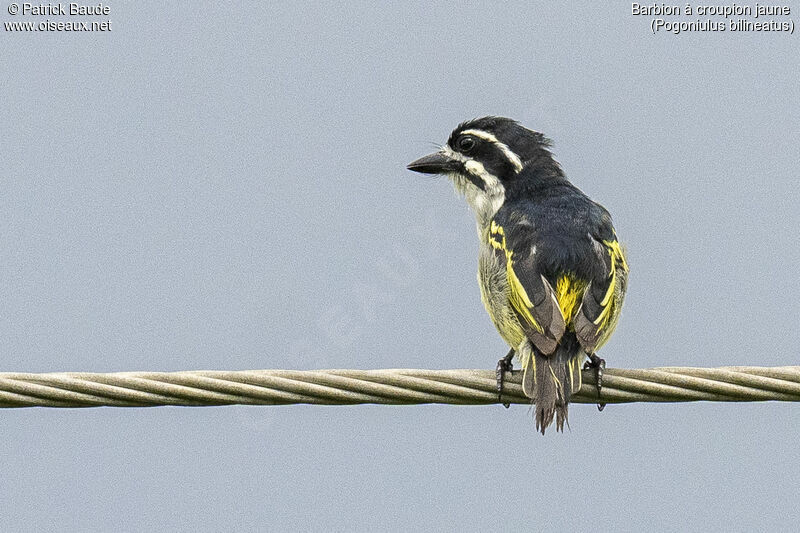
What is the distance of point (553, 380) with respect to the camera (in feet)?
27.0

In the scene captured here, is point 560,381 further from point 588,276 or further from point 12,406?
point 12,406

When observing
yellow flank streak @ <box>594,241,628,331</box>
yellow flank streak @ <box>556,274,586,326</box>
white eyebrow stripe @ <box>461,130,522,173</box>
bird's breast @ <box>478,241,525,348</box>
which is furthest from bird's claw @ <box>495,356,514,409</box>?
white eyebrow stripe @ <box>461,130,522,173</box>

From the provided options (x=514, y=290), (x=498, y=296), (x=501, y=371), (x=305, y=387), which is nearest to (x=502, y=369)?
(x=501, y=371)

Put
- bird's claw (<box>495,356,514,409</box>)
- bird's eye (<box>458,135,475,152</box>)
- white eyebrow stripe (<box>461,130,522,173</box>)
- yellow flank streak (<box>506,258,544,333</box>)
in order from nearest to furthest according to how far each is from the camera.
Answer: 1. bird's claw (<box>495,356,514,409</box>)
2. yellow flank streak (<box>506,258,544,333</box>)
3. white eyebrow stripe (<box>461,130,522,173</box>)
4. bird's eye (<box>458,135,475,152</box>)

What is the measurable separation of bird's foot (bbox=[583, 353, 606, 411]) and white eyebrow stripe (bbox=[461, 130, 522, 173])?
122 inches

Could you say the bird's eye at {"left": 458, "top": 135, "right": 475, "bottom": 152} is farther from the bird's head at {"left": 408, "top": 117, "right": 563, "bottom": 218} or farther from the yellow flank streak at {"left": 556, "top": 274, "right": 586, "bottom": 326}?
the yellow flank streak at {"left": 556, "top": 274, "right": 586, "bottom": 326}

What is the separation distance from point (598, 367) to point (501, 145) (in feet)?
12.0

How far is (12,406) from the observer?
6.89 metres

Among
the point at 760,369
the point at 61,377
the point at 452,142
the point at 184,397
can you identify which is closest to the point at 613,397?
the point at 760,369

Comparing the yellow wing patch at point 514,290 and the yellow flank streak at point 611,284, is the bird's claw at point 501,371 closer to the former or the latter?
the yellow wing patch at point 514,290

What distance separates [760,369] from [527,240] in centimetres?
277

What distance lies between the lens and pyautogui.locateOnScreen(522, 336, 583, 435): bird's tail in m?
8.05

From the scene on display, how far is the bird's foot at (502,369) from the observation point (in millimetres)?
7703

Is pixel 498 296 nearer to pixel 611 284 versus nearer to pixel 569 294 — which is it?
pixel 569 294
